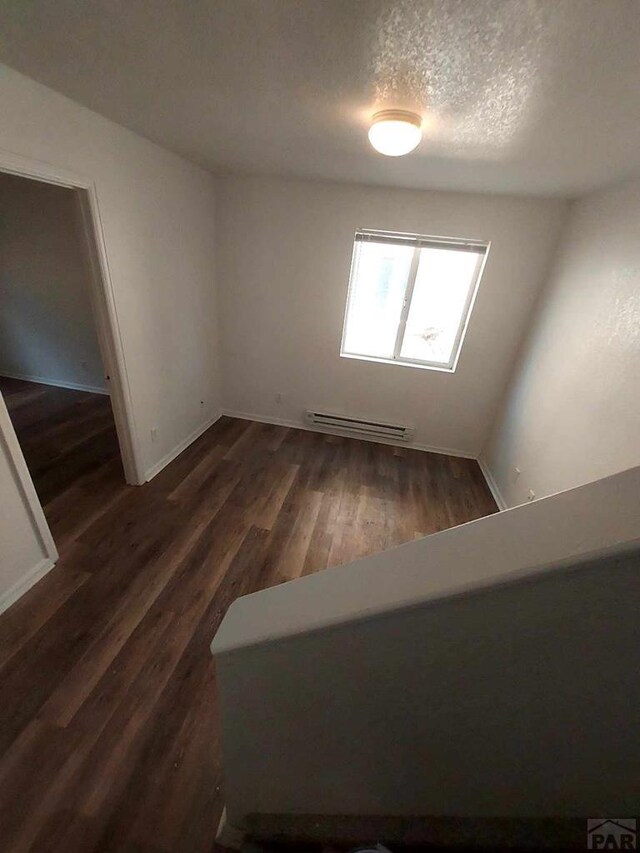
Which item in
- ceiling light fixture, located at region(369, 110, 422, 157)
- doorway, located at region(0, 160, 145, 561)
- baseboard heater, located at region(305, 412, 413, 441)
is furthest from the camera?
baseboard heater, located at region(305, 412, 413, 441)

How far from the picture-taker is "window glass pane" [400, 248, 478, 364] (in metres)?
2.81

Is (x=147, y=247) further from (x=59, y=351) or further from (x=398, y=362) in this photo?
(x=59, y=351)

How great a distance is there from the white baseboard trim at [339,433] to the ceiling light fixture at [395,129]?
2534mm

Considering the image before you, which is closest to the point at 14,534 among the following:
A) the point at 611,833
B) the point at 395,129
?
the point at 611,833

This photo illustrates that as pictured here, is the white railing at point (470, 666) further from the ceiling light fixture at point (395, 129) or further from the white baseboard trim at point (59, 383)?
the white baseboard trim at point (59, 383)

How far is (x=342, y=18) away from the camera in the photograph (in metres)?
0.88

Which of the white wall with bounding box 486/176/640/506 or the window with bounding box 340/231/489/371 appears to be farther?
the window with bounding box 340/231/489/371

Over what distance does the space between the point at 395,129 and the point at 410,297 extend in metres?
1.71

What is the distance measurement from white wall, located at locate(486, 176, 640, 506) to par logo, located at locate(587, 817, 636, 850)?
55.2 inches

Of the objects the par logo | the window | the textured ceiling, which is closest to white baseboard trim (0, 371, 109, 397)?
the textured ceiling

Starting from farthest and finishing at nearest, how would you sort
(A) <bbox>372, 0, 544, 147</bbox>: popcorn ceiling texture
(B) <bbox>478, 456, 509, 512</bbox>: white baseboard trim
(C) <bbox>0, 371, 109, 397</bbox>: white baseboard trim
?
(C) <bbox>0, 371, 109, 397</bbox>: white baseboard trim → (B) <bbox>478, 456, 509, 512</bbox>: white baseboard trim → (A) <bbox>372, 0, 544, 147</bbox>: popcorn ceiling texture

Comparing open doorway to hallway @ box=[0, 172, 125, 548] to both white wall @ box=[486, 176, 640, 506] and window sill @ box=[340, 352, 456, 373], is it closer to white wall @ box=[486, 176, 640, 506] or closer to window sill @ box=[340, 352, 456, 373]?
window sill @ box=[340, 352, 456, 373]

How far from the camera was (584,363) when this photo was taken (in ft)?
6.25

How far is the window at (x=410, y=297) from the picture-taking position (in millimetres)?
2783
